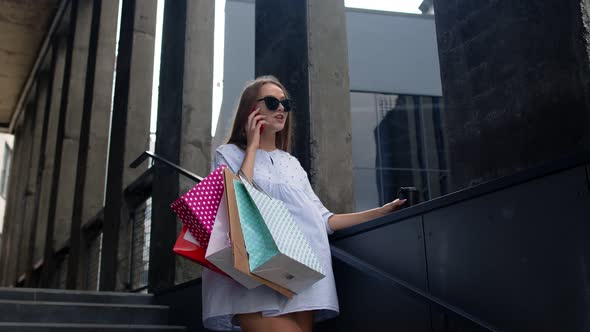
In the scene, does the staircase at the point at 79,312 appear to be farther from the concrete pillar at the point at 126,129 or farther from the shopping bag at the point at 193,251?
the shopping bag at the point at 193,251

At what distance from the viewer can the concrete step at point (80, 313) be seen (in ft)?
15.8

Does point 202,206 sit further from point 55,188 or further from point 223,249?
point 55,188

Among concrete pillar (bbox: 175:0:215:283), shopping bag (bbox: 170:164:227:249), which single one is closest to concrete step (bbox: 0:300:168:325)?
concrete pillar (bbox: 175:0:215:283)

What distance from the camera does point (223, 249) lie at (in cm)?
210

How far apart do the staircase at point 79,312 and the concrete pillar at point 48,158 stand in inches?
319

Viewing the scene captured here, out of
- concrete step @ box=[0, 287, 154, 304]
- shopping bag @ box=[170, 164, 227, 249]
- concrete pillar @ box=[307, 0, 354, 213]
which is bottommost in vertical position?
concrete step @ box=[0, 287, 154, 304]

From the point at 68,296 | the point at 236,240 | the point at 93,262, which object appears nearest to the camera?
the point at 236,240

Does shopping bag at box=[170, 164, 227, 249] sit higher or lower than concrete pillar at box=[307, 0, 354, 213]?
lower

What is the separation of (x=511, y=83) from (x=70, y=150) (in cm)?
999

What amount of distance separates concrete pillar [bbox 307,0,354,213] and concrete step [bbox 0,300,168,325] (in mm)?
1922

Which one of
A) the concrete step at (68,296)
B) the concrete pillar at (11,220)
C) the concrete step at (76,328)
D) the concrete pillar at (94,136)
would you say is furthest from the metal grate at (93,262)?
the concrete pillar at (11,220)

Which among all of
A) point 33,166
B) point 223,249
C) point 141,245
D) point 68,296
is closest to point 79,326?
point 68,296

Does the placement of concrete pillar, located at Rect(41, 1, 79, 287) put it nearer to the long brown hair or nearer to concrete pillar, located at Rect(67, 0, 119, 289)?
concrete pillar, located at Rect(67, 0, 119, 289)

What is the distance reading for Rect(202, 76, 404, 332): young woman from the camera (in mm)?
2219
